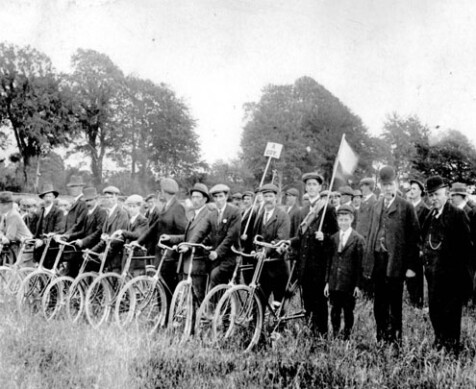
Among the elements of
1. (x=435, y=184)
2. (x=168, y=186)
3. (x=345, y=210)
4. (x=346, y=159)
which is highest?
(x=346, y=159)

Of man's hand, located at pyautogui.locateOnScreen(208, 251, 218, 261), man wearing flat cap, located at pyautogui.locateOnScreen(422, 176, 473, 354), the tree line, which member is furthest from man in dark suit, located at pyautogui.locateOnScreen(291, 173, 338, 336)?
the tree line

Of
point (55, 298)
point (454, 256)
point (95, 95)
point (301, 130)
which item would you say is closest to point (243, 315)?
point (454, 256)

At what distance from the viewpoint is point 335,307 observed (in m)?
6.21

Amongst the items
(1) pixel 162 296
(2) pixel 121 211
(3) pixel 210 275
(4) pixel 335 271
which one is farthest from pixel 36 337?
(4) pixel 335 271

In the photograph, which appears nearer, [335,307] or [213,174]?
[335,307]

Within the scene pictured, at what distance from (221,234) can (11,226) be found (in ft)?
13.2

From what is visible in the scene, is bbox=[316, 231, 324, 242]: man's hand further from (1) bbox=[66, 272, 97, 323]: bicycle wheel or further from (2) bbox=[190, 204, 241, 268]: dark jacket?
(1) bbox=[66, 272, 97, 323]: bicycle wheel

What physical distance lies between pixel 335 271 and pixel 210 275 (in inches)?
67.7

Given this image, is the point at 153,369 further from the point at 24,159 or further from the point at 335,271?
the point at 24,159

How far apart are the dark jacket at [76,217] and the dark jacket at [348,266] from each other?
4.12m

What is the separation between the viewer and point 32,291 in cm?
730

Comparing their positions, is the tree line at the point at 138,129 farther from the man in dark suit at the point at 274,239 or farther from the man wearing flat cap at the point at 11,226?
the man in dark suit at the point at 274,239

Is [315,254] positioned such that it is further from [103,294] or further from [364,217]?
[364,217]

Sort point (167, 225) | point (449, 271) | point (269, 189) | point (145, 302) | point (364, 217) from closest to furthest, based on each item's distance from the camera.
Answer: point (449, 271)
point (145, 302)
point (269, 189)
point (167, 225)
point (364, 217)
